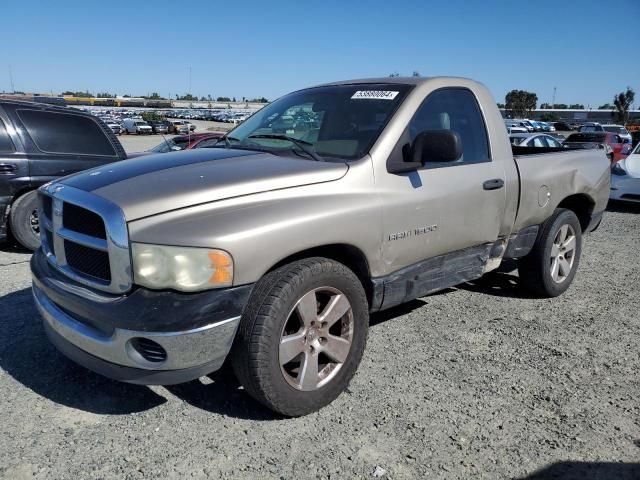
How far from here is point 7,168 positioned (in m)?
6.16

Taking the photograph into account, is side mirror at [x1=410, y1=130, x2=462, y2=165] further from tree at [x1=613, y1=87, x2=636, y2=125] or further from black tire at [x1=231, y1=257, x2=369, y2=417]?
tree at [x1=613, y1=87, x2=636, y2=125]

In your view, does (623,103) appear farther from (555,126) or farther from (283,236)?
(283,236)

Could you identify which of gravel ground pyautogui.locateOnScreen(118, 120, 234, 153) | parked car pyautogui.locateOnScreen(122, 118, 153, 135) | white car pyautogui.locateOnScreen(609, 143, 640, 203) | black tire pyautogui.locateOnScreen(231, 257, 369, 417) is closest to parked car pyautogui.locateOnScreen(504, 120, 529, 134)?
white car pyautogui.locateOnScreen(609, 143, 640, 203)

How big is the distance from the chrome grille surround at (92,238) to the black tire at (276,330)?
62 centimetres

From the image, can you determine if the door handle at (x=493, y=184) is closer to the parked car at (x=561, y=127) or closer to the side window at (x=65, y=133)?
the side window at (x=65, y=133)

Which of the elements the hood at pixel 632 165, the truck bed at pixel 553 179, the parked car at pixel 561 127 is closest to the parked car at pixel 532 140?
the hood at pixel 632 165

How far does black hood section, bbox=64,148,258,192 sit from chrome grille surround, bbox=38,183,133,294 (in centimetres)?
8

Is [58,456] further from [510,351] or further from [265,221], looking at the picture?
[510,351]

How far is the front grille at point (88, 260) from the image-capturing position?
8.74 feet

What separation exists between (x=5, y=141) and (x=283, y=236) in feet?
16.6

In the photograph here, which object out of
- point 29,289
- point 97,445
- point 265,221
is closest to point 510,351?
point 265,221

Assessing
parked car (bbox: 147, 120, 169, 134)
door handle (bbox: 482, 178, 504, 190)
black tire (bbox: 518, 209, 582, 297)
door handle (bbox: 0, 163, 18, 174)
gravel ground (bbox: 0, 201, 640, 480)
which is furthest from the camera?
parked car (bbox: 147, 120, 169, 134)

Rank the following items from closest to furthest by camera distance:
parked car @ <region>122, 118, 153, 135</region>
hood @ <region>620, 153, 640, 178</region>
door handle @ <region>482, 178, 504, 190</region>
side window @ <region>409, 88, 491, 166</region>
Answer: side window @ <region>409, 88, 491, 166</region> → door handle @ <region>482, 178, 504, 190</region> → hood @ <region>620, 153, 640, 178</region> → parked car @ <region>122, 118, 153, 135</region>

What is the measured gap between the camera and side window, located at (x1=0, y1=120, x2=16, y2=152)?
6.20 meters
